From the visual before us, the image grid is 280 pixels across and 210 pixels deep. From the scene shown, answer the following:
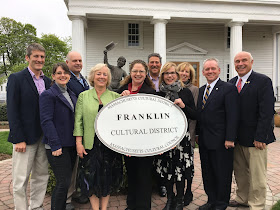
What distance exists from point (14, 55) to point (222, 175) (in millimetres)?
35473

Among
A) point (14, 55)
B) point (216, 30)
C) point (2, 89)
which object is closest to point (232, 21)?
point (216, 30)

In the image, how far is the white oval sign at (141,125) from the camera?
2500 mm

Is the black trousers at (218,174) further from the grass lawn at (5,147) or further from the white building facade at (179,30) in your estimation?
the white building facade at (179,30)

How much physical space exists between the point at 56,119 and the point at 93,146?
53 cm

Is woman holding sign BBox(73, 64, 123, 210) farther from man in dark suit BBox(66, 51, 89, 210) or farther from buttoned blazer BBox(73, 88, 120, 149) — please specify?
man in dark suit BBox(66, 51, 89, 210)

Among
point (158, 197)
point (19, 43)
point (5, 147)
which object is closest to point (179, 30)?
point (5, 147)

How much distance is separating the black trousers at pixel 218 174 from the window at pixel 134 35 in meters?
12.2

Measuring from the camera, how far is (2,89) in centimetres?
5216

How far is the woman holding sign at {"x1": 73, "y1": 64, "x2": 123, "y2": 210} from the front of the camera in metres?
2.53

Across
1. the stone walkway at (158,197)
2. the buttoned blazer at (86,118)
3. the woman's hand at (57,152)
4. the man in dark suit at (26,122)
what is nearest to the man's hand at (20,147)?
the man in dark suit at (26,122)

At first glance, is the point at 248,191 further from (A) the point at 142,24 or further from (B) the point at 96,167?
(A) the point at 142,24

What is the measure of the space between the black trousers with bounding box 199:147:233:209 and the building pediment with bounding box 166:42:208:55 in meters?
12.3

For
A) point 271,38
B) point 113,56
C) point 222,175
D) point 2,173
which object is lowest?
point 2,173

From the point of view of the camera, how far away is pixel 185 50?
48.7 ft
